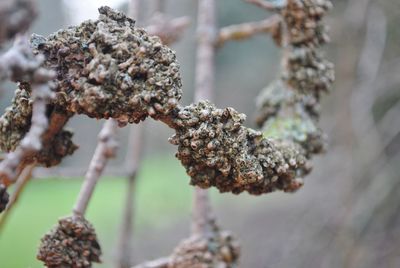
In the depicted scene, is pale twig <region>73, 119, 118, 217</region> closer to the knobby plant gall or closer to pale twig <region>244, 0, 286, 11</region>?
the knobby plant gall

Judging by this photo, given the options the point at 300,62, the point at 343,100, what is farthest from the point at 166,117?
the point at 343,100

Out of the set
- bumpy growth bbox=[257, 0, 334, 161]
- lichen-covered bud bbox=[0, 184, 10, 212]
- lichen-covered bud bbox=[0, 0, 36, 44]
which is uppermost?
bumpy growth bbox=[257, 0, 334, 161]

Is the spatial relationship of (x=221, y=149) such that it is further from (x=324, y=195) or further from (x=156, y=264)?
(x=324, y=195)

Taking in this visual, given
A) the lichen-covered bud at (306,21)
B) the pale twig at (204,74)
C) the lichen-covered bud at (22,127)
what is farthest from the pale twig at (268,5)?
the lichen-covered bud at (22,127)

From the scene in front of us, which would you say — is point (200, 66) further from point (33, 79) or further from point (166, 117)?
point (33, 79)

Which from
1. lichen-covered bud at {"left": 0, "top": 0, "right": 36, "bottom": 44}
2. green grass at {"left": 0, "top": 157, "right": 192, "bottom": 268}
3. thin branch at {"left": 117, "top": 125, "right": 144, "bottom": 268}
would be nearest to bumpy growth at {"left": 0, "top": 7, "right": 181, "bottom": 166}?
lichen-covered bud at {"left": 0, "top": 0, "right": 36, "bottom": 44}

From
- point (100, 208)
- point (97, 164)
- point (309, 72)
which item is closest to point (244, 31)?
point (309, 72)
